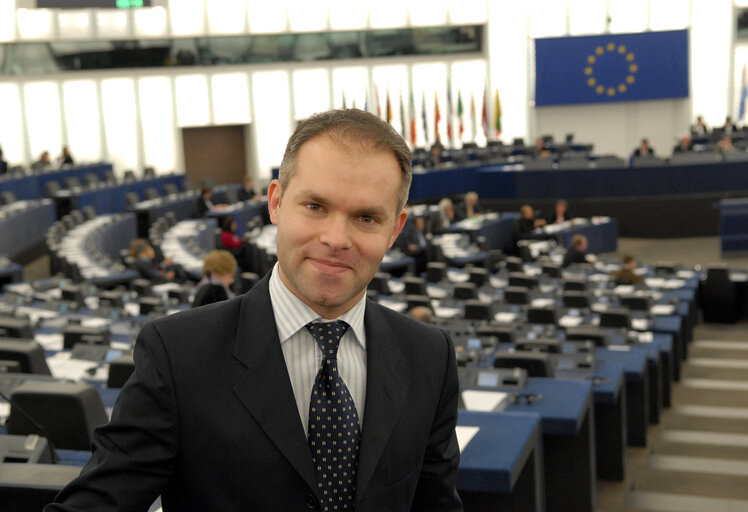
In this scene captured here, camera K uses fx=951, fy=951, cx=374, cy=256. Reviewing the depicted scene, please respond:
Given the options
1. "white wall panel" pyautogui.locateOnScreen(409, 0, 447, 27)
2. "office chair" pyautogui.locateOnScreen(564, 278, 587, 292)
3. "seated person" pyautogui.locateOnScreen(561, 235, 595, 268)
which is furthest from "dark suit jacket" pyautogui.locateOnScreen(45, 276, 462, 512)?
"white wall panel" pyautogui.locateOnScreen(409, 0, 447, 27)

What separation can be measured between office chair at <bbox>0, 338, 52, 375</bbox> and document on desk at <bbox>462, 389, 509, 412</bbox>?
74.3 inches

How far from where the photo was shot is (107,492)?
4.45 feet

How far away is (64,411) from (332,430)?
150 cm

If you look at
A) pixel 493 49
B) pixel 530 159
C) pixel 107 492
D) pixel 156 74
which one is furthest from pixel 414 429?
pixel 493 49

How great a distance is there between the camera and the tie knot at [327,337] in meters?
1.52

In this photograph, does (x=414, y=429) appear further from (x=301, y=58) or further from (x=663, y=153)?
(x=663, y=153)

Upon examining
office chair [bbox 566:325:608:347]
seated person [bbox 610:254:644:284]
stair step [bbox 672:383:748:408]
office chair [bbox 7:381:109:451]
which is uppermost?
office chair [bbox 7:381:109:451]

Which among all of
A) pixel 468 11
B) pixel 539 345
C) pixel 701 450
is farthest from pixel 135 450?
pixel 468 11

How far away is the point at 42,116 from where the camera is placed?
2233 centimetres

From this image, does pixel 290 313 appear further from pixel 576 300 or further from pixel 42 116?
pixel 42 116

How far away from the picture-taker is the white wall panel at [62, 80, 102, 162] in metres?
22.7

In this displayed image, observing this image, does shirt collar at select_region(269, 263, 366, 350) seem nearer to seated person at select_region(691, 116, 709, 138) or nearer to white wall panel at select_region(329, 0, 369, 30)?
seated person at select_region(691, 116, 709, 138)

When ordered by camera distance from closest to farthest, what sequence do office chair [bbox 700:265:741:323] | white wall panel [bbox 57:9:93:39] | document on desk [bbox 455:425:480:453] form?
1. document on desk [bbox 455:425:480:453]
2. office chair [bbox 700:265:741:323]
3. white wall panel [bbox 57:9:93:39]

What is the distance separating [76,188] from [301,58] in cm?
873
